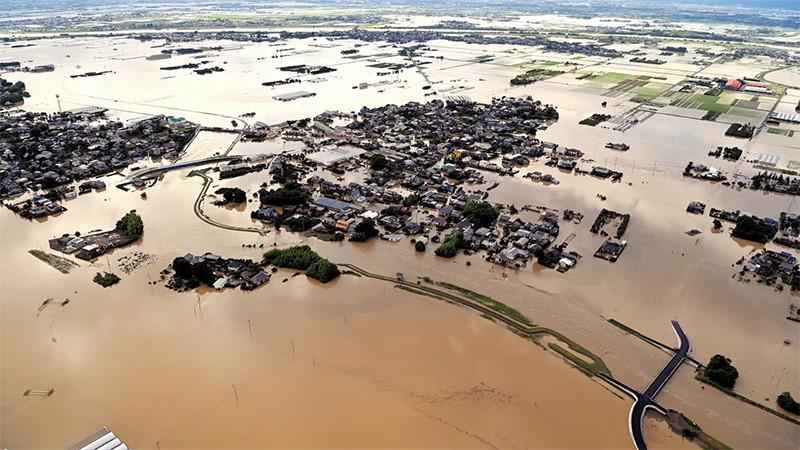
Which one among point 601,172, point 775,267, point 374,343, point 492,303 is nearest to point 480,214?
point 492,303

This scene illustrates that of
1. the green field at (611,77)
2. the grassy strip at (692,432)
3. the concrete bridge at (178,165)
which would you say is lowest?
the grassy strip at (692,432)

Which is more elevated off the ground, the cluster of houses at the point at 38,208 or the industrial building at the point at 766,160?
the industrial building at the point at 766,160

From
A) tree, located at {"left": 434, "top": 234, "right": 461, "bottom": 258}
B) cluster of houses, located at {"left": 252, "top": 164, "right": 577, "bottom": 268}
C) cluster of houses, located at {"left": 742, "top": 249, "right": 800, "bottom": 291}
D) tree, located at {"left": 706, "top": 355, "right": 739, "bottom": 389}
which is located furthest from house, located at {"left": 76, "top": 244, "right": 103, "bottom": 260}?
cluster of houses, located at {"left": 742, "top": 249, "right": 800, "bottom": 291}

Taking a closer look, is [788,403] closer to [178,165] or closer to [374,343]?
[374,343]

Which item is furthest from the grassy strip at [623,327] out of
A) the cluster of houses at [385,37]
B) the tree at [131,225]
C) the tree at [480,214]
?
the cluster of houses at [385,37]

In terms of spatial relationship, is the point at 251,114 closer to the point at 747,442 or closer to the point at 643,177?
the point at 643,177

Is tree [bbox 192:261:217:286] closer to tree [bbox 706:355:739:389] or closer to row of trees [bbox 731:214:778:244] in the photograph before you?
tree [bbox 706:355:739:389]

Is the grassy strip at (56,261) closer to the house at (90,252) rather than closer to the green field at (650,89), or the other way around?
the house at (90,252)

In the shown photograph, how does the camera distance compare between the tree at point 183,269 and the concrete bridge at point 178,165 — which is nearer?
the tree at point 183,269
